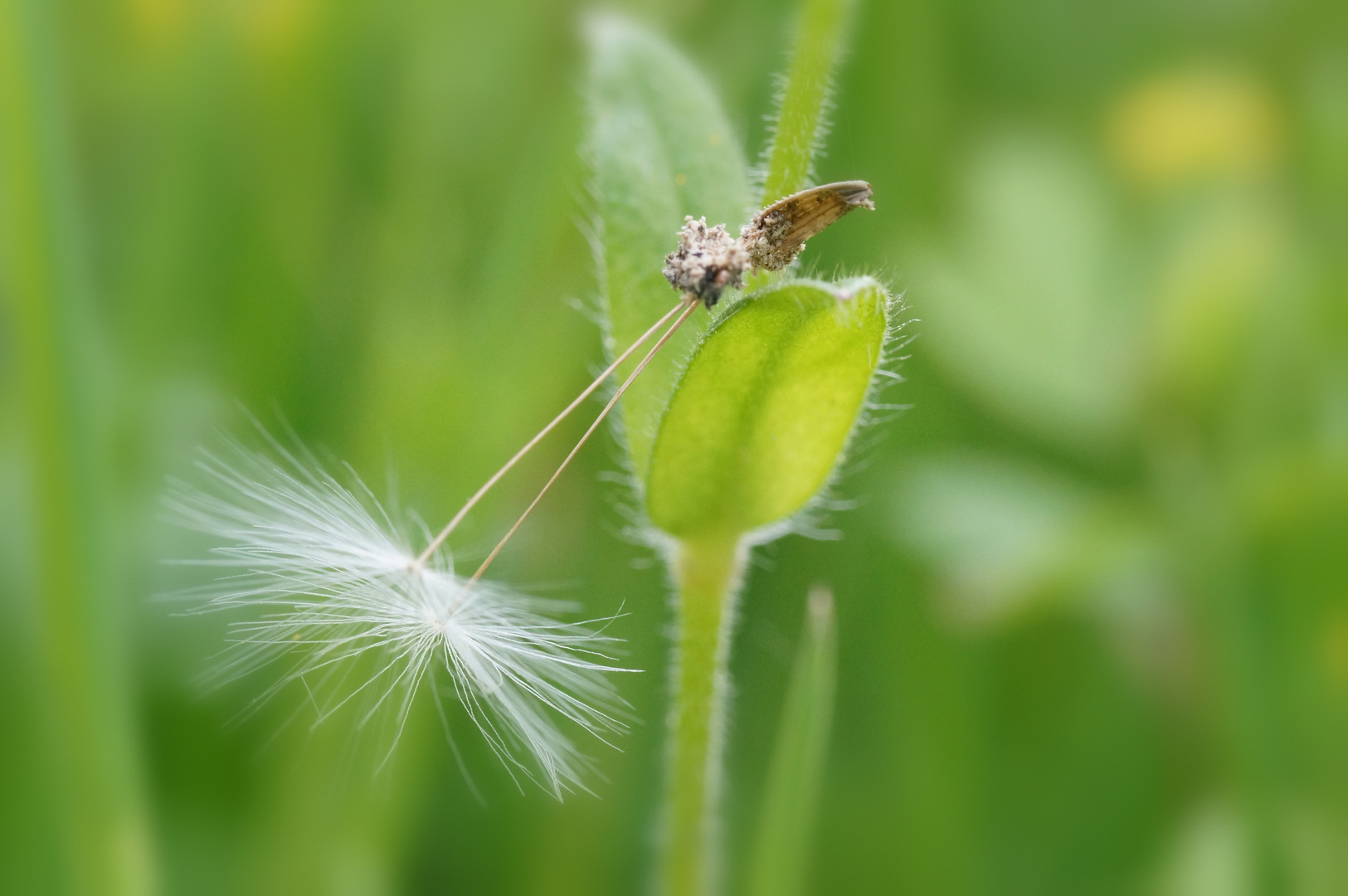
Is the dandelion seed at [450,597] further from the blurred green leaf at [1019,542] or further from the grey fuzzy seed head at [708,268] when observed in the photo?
the blurred green leaf at [1019,542]

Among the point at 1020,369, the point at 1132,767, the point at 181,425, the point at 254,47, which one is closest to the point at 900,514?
the point at 1020,369

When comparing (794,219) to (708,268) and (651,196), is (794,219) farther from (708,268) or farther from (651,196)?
(651,196)

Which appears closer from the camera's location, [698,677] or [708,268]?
[708,268]

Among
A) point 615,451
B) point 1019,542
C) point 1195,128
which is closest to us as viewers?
point 1019,542

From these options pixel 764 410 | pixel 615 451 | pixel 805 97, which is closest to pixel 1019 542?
pixel 615 451

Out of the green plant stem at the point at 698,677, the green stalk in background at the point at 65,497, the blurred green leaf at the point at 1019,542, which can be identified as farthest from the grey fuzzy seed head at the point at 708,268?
the blurred green leaf at the point at 1019,542

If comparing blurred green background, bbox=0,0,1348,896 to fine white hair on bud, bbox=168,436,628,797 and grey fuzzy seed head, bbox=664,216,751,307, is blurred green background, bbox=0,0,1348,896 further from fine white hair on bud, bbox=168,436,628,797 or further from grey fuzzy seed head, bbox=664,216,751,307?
grey fuzzy seed head, bbox=664,216,751,307

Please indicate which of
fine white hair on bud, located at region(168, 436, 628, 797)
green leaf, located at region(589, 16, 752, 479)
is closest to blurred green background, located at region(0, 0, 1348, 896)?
fine white hair on bud, located at region(168, 436, 628, 797)
